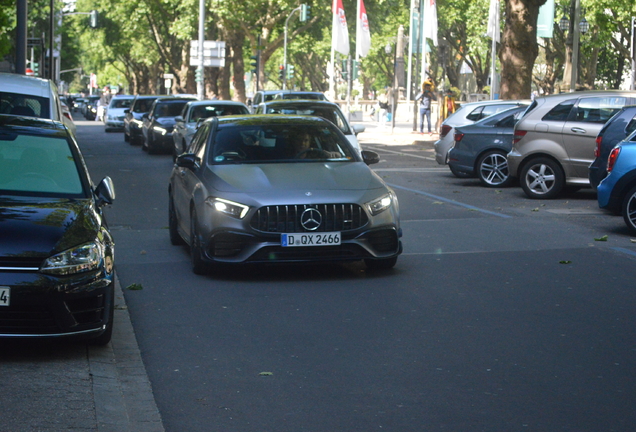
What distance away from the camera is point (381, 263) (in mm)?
9703

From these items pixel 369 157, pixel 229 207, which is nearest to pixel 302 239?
pixel 229 207

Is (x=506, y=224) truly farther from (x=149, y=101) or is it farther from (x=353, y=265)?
(x=149, y=101)

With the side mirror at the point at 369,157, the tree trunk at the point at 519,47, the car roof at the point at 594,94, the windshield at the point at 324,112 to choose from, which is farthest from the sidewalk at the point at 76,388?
the tree trunk at the point at 519,47

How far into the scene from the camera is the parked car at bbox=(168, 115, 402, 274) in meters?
9.02

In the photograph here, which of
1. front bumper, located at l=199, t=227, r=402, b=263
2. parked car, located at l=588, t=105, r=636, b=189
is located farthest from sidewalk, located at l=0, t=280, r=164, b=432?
parked car, located at l=588, t=105, r=636, b=189

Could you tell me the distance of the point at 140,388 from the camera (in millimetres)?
5719

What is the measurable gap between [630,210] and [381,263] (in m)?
4.23

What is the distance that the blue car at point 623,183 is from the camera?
1245 centimetres

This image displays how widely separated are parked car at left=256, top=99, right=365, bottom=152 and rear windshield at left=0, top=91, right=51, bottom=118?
7258 mm

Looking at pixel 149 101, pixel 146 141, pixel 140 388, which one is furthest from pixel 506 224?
pixel 149 101

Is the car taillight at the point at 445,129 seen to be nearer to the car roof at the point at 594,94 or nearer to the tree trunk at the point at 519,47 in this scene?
the car roof at the point at 594,94

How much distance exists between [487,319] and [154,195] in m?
10.7

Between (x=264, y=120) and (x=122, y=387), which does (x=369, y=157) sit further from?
(x=122, y=387)

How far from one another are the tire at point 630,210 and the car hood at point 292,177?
3.99 metres
